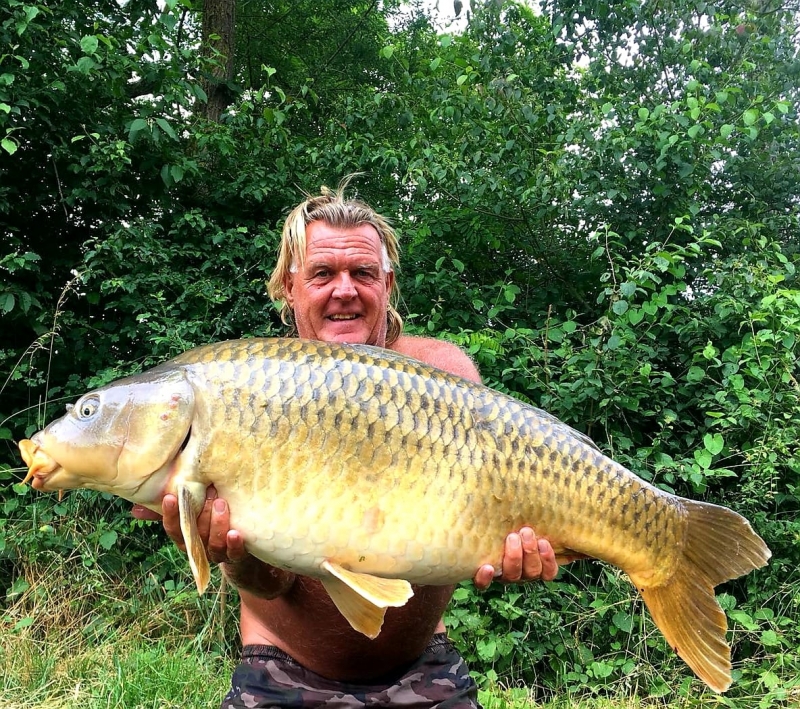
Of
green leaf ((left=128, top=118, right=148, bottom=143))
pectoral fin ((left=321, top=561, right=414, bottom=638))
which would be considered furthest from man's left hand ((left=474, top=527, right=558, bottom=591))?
green leaf ((left=128, top=118, right=148, bottom=143))

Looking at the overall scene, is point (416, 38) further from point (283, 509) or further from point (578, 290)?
point (283, 509)

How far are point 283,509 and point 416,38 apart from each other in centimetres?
620

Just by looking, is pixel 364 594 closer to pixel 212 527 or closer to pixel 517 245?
pixel 212 527

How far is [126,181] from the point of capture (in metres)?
3.33

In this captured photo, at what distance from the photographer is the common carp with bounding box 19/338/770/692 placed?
1.06m

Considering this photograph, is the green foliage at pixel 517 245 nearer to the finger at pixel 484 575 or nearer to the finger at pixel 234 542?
the finger at pixel 484 575

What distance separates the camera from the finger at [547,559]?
3.96 feet

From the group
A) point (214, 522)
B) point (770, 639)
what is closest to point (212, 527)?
point (214, 522)

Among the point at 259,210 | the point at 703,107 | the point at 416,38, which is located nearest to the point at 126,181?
the point at 259,210

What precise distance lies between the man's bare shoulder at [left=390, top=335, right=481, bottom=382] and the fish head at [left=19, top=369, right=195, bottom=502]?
77 centimetres

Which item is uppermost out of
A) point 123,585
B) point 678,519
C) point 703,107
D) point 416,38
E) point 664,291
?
point 416,38

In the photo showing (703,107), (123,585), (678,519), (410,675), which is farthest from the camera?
(703,107)

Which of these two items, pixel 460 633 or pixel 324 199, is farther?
pixel 460 633

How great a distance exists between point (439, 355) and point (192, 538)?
94 cm
